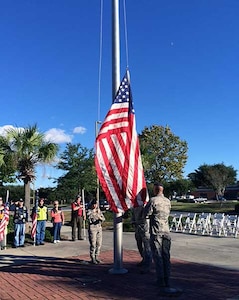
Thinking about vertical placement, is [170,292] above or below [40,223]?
below

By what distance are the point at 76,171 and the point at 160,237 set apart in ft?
83.4

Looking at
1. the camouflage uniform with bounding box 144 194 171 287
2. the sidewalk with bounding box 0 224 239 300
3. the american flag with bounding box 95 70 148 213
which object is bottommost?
the sidewalk with bounding box 0 224 239 300

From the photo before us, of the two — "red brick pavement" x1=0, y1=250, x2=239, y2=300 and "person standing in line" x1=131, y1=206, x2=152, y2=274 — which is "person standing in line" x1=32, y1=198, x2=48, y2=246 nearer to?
"red brick pavement" x1=0, y1=250, x2=239, y2=300

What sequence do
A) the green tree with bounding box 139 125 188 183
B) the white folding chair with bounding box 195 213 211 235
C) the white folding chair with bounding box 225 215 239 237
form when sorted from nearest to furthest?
the white folding chair with bounding box 225 215 239 237, the white folding chair with bounding box 195 213 211 235, the green tree with bounding box 139 125 188 183

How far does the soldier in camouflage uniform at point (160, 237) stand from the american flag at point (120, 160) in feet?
3.51

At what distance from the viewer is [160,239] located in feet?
22.4

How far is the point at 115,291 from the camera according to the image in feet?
22.2

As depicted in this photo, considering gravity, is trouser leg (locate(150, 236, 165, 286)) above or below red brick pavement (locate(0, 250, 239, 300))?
above

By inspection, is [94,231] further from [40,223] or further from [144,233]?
[40,223]

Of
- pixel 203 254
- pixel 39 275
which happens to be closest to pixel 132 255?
pixel 203 254

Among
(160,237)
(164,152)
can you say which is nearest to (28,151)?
(160,237)

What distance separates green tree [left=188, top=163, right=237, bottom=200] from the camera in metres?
52.3

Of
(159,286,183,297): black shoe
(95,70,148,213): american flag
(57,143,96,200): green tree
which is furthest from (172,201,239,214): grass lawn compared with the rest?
(159,286,183,297): black shoe

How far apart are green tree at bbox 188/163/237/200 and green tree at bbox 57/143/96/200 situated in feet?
83.2
